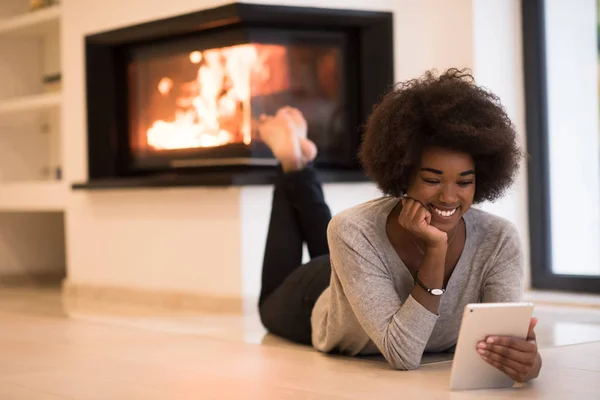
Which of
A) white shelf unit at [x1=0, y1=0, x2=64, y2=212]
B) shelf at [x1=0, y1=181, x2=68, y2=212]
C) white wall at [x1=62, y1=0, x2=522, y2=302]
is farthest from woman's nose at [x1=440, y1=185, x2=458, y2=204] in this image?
white shelf unit at [x1=0, y1=0, x2=64, y2=212]

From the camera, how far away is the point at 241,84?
4195 millimetres

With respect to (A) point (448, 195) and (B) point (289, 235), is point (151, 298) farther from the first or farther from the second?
(A) point (448, 195)

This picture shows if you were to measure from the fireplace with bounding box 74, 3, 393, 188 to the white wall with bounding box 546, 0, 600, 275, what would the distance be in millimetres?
806

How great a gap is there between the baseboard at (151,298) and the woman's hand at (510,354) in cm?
214

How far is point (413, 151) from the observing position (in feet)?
7.08

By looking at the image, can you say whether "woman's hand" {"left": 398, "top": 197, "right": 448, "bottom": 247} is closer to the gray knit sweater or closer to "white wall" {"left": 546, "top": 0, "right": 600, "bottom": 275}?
the gray knit sweater

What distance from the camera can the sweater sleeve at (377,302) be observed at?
2.21 meters

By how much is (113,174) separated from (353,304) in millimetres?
2828

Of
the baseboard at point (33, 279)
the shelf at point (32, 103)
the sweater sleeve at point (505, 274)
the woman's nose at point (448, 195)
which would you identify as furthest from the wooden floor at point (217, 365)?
the baseboard at point (33, 279)

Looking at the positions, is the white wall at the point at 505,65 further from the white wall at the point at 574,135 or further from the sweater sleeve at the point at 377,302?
the sweater sleeve at the point at 377,302

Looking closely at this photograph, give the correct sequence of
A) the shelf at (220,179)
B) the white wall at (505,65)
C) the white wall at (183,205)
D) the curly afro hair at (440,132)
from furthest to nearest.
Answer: the white wall at (505,65) < the white wall at (183,205) < the shelf at (220,179) < the curly afro hair at (440,132)

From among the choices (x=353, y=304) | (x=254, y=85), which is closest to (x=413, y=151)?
(x=353, y=304)

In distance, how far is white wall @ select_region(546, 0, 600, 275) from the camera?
4324mm

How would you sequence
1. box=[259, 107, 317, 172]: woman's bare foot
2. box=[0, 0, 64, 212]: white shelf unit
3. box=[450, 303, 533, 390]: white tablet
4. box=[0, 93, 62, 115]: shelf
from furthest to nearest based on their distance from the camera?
box=[0, 0, 64, 212]: white shelf unit < box=[0, 93, 62, 115]: shelf < box=[259, 107, 317, 172]: woman's bare foot < box=[450, 303, 533, 390]: white tablet
